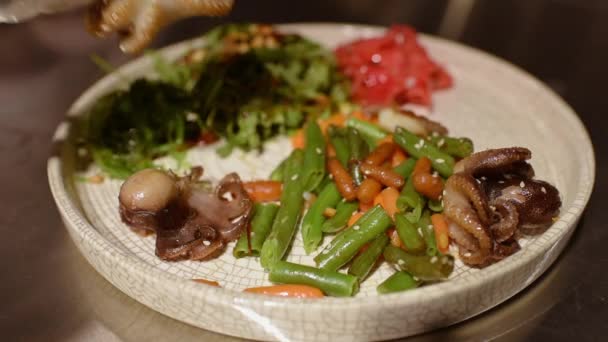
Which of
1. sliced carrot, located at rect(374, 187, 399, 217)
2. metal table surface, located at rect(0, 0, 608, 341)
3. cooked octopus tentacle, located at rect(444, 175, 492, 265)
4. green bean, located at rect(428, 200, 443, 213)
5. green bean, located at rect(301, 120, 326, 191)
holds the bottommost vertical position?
metal table surface, located at rect(0, 0, 608, 341)

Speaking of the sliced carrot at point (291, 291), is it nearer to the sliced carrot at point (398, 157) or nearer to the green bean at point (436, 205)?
the green bean at point (436, 205)

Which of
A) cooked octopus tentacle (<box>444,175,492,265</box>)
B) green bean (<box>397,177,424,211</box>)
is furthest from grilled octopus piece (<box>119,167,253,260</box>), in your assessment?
cooked octopus tentacle (<box>444,175,492,265</box>)

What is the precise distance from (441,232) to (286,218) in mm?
760

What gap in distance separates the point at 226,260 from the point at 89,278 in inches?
27.4

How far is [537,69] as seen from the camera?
5.32 meters

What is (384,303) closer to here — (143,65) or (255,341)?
(255,341)

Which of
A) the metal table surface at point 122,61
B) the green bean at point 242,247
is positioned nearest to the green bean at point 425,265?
the metal table surface at point 122,61

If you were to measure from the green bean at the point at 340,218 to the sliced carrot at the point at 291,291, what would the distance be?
17.1 inches

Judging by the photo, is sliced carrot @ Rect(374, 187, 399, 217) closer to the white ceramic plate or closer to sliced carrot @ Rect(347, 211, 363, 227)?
sliced carrot @ Rect(347, 211, 363, 227)

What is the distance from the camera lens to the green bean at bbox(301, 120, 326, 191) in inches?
134

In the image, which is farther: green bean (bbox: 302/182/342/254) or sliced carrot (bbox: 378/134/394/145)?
sliced carrot (bbox: 378/134/394/145)

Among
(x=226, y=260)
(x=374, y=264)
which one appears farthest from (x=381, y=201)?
(x=226, y=260)

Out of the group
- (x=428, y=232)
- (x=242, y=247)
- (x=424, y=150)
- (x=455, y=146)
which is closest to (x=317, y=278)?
(x=242, y=247)

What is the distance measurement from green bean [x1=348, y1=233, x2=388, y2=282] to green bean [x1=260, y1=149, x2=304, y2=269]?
35 cm
